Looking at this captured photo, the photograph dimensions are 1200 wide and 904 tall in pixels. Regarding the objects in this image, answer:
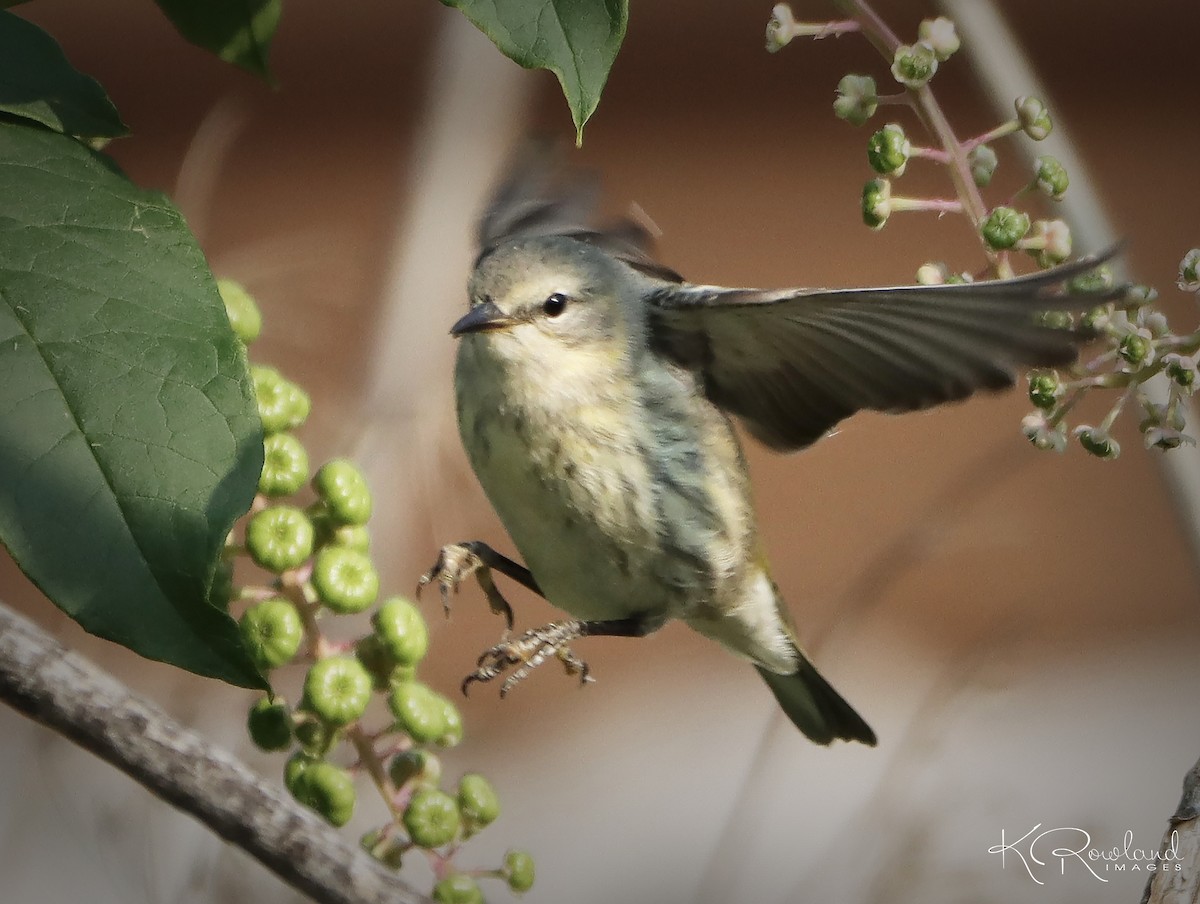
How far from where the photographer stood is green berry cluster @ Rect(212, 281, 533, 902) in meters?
0.91

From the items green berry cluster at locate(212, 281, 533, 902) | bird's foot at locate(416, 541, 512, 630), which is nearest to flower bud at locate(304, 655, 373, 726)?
green berry cluster at locate(212, 281, 533, 902)

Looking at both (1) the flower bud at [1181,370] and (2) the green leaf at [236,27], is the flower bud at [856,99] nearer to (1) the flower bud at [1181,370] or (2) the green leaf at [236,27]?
(1) the flower bud at [1181,370]

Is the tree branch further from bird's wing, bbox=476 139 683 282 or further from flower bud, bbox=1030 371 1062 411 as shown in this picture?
bird's wing, bbox=476 139 683 282

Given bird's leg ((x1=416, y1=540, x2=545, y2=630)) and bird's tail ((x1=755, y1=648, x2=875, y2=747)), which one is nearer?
bird's leg ((x1=416, y1=540, x2=545, y2=630))

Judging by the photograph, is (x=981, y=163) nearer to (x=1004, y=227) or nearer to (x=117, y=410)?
(x=1004, y=227)

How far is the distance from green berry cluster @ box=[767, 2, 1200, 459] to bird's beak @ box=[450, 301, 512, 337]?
0.35m

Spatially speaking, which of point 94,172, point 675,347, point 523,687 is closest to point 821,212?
point 523,687

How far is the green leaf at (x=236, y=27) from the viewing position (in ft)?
2.94

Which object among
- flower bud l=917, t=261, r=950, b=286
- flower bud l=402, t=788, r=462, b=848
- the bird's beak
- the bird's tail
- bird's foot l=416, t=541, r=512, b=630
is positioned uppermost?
A: flower bud l=917, t=261, r=950, b=286

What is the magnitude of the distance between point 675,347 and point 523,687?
1459 millimetres

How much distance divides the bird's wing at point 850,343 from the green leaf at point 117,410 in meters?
0.43

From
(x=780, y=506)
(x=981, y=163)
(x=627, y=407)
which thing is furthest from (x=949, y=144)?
(x=780, y=506)

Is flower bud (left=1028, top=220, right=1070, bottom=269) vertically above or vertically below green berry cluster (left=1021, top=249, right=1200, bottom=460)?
above

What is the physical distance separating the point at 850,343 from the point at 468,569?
0.38 metres
